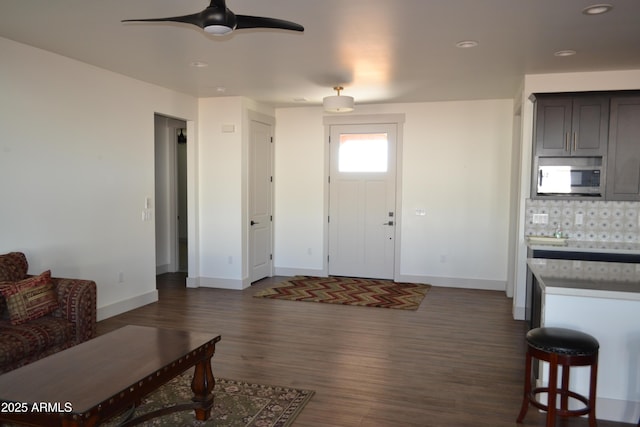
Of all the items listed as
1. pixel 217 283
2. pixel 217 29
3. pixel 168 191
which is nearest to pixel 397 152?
pixel 217 283

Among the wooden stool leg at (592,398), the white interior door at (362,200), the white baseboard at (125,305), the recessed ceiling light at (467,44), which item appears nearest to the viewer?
the wooden stool leg at (592,398)

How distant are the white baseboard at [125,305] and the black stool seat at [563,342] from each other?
4369 millimetres

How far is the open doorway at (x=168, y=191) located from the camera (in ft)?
26.1

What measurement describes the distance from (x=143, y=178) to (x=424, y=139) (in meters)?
4.04

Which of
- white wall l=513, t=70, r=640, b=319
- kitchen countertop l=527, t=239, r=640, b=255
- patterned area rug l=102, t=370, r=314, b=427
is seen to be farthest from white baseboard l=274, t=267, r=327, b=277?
patterned area rug l=102, t=370, r=314, b=427

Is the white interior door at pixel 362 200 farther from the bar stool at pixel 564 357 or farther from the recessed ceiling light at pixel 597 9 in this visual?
the bar stool at pixel 564 357

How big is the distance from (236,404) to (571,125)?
14.1ft

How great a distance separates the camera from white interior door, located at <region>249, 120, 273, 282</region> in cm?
712

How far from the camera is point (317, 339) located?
4641 mm

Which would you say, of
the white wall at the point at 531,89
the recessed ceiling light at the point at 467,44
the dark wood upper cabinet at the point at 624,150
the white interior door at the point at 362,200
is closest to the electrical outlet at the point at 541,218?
the white wall at the point at 531,89

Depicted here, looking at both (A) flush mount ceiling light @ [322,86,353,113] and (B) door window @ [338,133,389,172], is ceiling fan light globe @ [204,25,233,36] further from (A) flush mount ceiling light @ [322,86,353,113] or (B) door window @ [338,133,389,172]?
(B) door window @ [338,133,389,172]

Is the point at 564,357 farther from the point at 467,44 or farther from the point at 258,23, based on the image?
the point at 467,44

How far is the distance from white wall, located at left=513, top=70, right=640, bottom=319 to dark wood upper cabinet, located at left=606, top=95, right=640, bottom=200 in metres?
0.26

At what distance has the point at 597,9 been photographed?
128 inches
